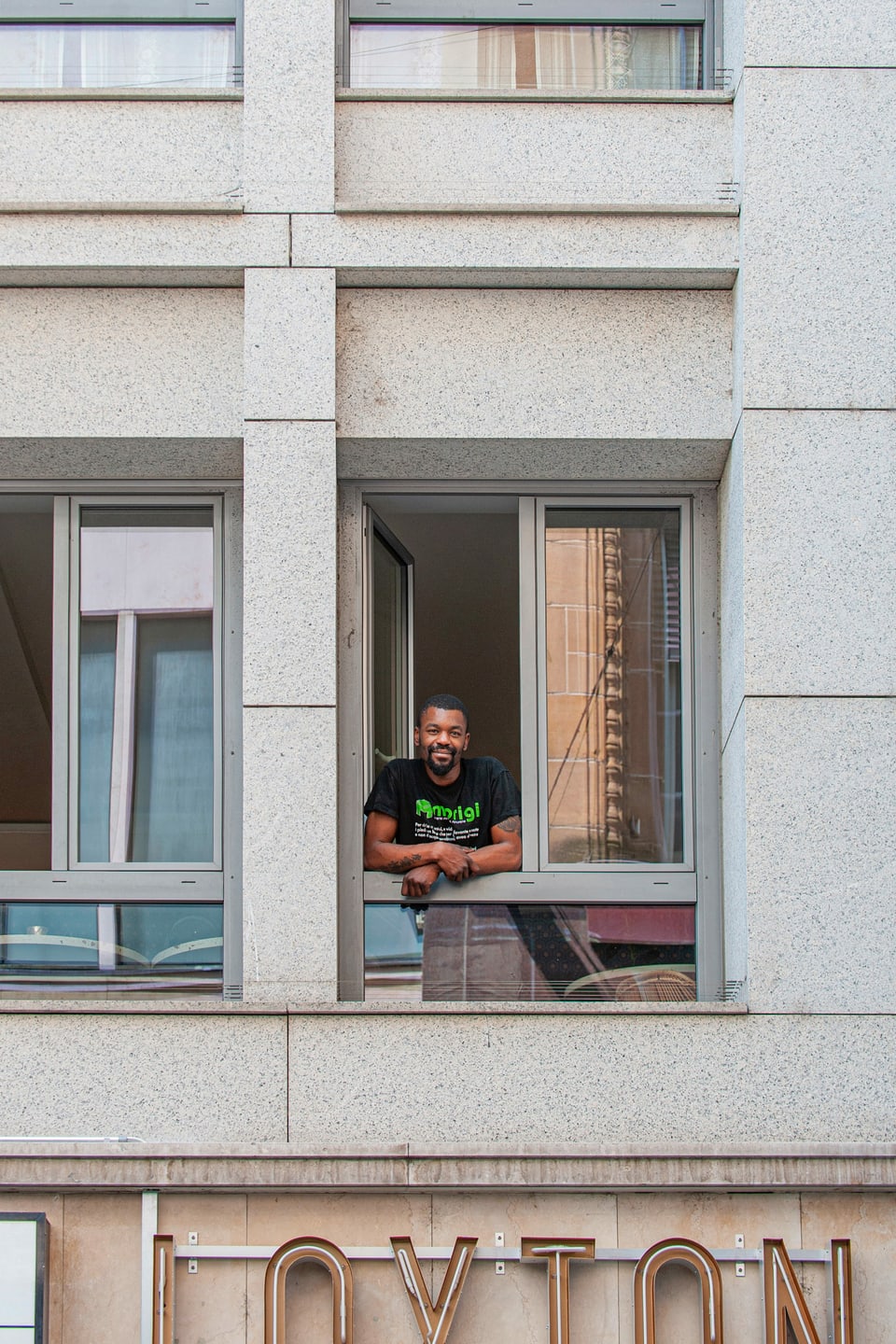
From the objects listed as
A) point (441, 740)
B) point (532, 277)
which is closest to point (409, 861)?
point (441, 740)

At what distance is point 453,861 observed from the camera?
1063 cm

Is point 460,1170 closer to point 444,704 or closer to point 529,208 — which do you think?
point 444,704

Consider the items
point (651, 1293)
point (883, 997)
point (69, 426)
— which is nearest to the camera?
point (651, 1293)

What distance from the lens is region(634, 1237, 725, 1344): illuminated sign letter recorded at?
9.37 metres

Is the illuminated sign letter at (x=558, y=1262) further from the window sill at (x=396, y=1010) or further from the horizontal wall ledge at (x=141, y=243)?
the horizontal wall ledge at (x=141, y=243)

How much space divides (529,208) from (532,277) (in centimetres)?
34

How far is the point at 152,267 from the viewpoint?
10.6 m

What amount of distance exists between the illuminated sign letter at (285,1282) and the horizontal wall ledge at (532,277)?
4.72 meters

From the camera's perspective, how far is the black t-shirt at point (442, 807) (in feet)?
35.4

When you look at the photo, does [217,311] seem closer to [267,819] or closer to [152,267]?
[152,267]

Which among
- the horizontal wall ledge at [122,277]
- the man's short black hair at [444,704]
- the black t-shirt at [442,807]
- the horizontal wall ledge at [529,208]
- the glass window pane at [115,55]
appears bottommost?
the black t-shirt at [442,807]

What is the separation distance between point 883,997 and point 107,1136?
12.3 feet

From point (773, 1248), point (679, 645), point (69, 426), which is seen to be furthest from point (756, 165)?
point (773, 1248)

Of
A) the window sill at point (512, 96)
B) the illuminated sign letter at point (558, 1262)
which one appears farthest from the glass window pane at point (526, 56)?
the illuminated sign letter at point (558, 1262)
